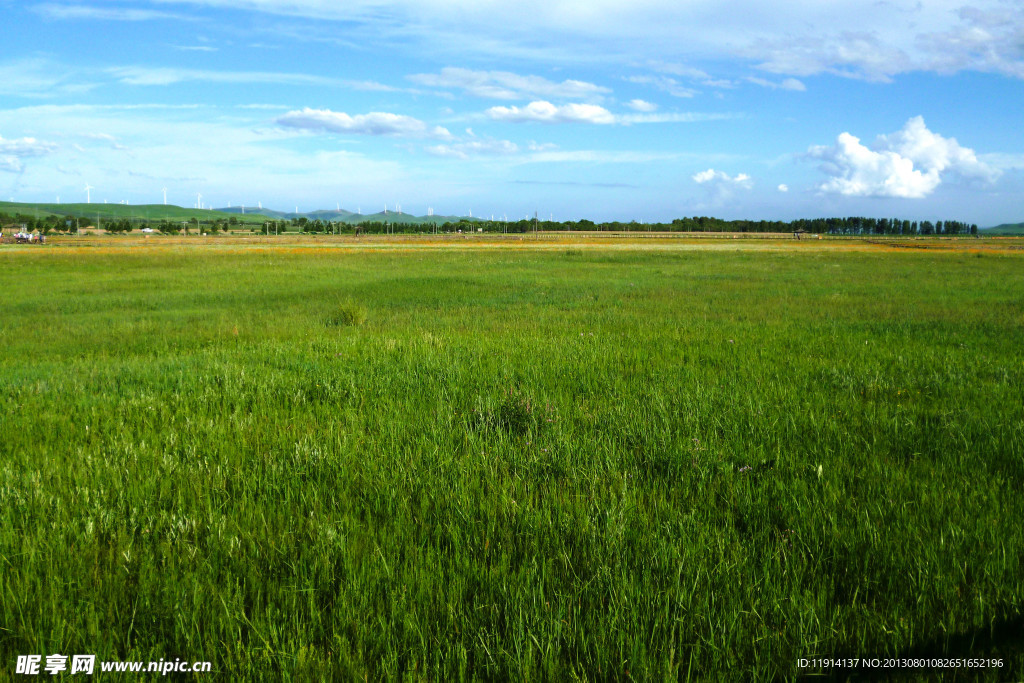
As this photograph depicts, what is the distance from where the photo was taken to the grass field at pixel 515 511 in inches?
104

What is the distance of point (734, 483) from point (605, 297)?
15.3 metres

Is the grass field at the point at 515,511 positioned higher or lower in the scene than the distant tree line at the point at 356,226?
lower

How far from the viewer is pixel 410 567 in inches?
124

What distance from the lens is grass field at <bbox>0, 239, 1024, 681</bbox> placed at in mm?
2635

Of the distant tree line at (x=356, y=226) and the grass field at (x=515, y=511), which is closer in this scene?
the grass field at (x=515, y=511)

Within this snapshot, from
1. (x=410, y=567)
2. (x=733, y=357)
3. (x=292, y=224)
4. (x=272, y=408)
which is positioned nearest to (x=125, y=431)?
(x=272, y=408)

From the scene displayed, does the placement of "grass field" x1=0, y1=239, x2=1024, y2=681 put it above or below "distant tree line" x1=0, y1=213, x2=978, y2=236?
below

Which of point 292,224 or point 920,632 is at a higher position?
point 292,224

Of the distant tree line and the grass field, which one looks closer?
the grass field

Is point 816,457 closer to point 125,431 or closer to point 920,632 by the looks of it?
point 920,632

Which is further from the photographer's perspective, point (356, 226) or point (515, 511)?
point (356, 226)

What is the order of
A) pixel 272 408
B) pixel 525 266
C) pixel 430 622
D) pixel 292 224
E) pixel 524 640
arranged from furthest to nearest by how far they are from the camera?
pixel 292 224, pixel 525 266, pixel 272 408, pixel 430 622, pixel 524 640

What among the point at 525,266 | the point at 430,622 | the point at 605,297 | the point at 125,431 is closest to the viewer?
the point at 430,622

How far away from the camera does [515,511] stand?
372 cm
